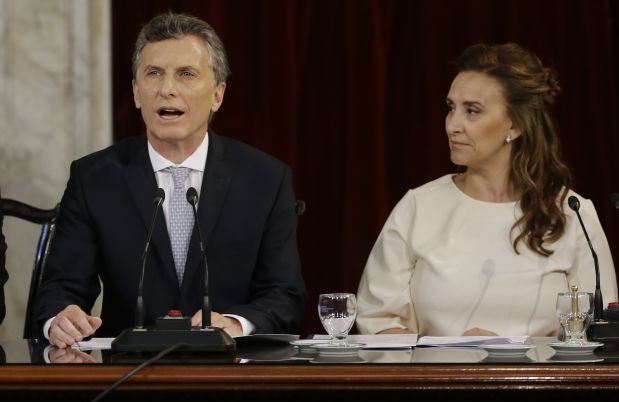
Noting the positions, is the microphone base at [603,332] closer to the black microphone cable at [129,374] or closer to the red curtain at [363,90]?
the black microphone cable at [129,374]

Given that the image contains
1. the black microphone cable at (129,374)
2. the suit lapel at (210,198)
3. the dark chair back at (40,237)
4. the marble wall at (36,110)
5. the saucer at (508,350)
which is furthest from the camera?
the marble wall at (36,110)

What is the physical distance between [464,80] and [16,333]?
1639mm

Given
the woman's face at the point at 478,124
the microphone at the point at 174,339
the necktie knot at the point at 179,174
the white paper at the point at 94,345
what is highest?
the woman's face at the point at 478,124

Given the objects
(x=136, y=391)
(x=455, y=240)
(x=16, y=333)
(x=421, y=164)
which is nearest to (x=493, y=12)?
(x=421, y=164)

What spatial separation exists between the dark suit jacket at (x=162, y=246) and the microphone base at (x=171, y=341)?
2.45 ft

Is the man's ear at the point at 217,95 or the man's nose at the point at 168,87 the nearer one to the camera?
the man's nose at the point at 168,87

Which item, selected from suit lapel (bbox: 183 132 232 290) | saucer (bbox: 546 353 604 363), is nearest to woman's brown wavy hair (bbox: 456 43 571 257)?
suit lapel (bbox: 183 132 232 290)

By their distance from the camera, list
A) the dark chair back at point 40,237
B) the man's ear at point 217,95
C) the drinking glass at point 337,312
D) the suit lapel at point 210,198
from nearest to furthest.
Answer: the drinking glass at point 337,312 < the suit lapel at point 210,198 < the dark chair back at point 40,237 < the man's ear at point 217,95

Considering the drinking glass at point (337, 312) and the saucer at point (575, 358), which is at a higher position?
the drinking glass at point (337, 312)

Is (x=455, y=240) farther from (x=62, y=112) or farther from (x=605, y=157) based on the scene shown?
(x=62, y=112)

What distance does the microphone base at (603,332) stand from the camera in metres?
2.22

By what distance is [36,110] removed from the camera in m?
3.59

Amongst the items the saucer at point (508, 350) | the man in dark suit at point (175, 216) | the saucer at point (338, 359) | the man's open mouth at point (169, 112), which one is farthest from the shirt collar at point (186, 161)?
the saucer at point (508, 350)

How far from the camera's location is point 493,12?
157 inches
